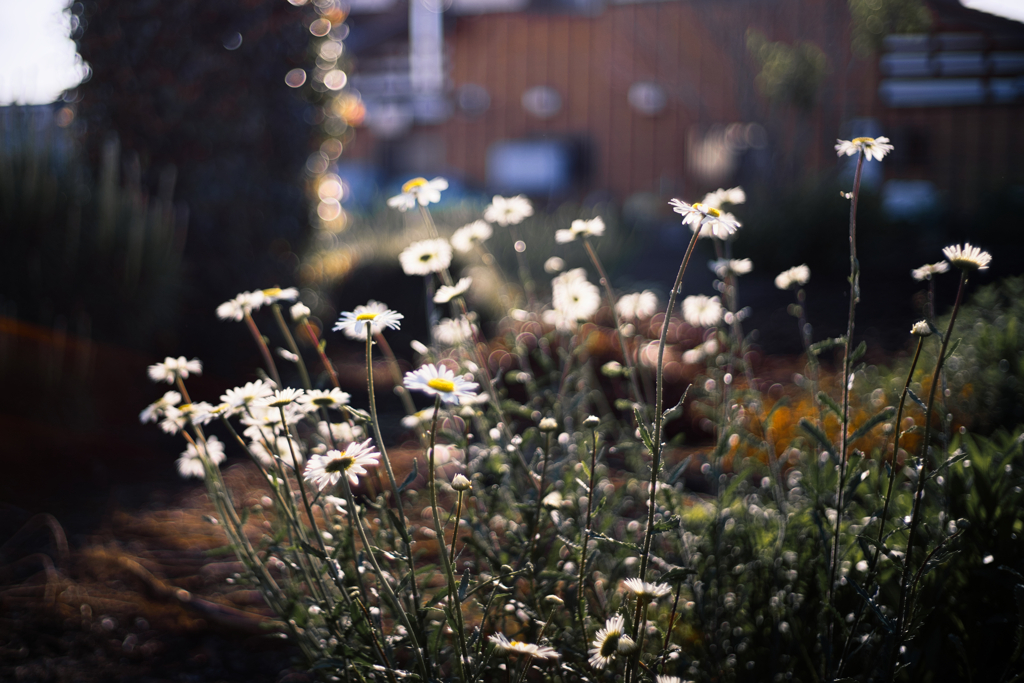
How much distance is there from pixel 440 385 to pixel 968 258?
2.63 ft

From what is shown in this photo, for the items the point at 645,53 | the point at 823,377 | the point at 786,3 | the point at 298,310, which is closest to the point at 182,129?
the point at 298,310

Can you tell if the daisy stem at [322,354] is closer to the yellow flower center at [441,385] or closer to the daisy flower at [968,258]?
the yellow flower center at [441,385]

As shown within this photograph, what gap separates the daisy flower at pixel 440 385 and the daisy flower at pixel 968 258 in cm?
75

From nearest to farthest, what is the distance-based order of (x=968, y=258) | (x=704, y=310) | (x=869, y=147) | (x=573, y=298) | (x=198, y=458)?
1. (x=968, y=258)
2. (x=869, y=147)
3. (x=198, y=458)
4. (x=573, y=298)
5. (x=704, y=310)

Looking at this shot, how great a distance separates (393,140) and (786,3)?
32.3 feet

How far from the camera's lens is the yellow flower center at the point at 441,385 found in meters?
0.96

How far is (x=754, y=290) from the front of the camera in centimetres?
714

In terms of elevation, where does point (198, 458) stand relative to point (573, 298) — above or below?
below

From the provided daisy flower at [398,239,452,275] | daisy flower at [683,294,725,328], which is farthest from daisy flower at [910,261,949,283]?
daisy flower at [398,239,452,275]

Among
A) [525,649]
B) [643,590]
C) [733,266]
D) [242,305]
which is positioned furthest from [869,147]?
[242,305]

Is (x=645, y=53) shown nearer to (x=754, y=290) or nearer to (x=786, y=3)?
(x=786, y=3)

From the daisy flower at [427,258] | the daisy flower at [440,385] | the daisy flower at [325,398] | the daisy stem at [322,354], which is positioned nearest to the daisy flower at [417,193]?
the daisy flower at [427,258]

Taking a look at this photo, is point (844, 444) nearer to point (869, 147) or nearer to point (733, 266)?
point (869, 147)

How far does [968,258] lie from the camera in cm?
106
